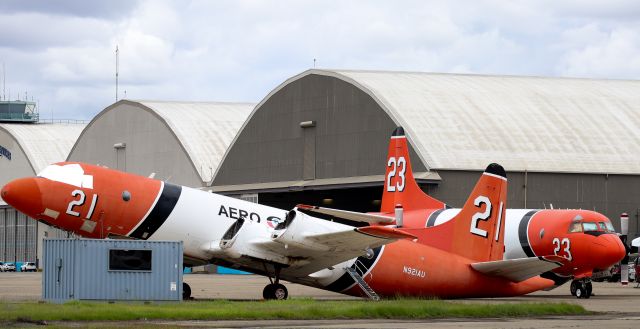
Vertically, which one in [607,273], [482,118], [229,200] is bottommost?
[607,273]

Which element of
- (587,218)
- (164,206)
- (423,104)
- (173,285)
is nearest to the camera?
(173,285)

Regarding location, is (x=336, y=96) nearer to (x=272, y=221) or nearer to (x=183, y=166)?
(x=183, y=166)

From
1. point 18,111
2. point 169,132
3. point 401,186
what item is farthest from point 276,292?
point 18,111

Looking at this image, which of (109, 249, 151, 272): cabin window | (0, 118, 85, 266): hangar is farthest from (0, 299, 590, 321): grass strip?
(0, 118, 85, 266): hangar

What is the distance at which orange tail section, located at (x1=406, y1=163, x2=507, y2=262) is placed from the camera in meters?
40.3

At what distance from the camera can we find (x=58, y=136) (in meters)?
129

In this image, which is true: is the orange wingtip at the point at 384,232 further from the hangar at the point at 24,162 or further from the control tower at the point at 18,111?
the control tower at the point at 18,111

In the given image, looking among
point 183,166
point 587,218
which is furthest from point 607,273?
point 183,166

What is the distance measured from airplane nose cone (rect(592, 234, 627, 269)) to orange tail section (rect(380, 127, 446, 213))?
8039 mm

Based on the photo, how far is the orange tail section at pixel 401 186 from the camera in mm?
52219

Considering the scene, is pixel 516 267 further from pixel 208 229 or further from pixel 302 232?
pixel 208 229

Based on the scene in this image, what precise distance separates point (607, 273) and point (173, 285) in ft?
72.5

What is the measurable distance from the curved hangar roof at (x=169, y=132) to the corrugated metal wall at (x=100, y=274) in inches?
2360

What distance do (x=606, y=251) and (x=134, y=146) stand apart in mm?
66728
